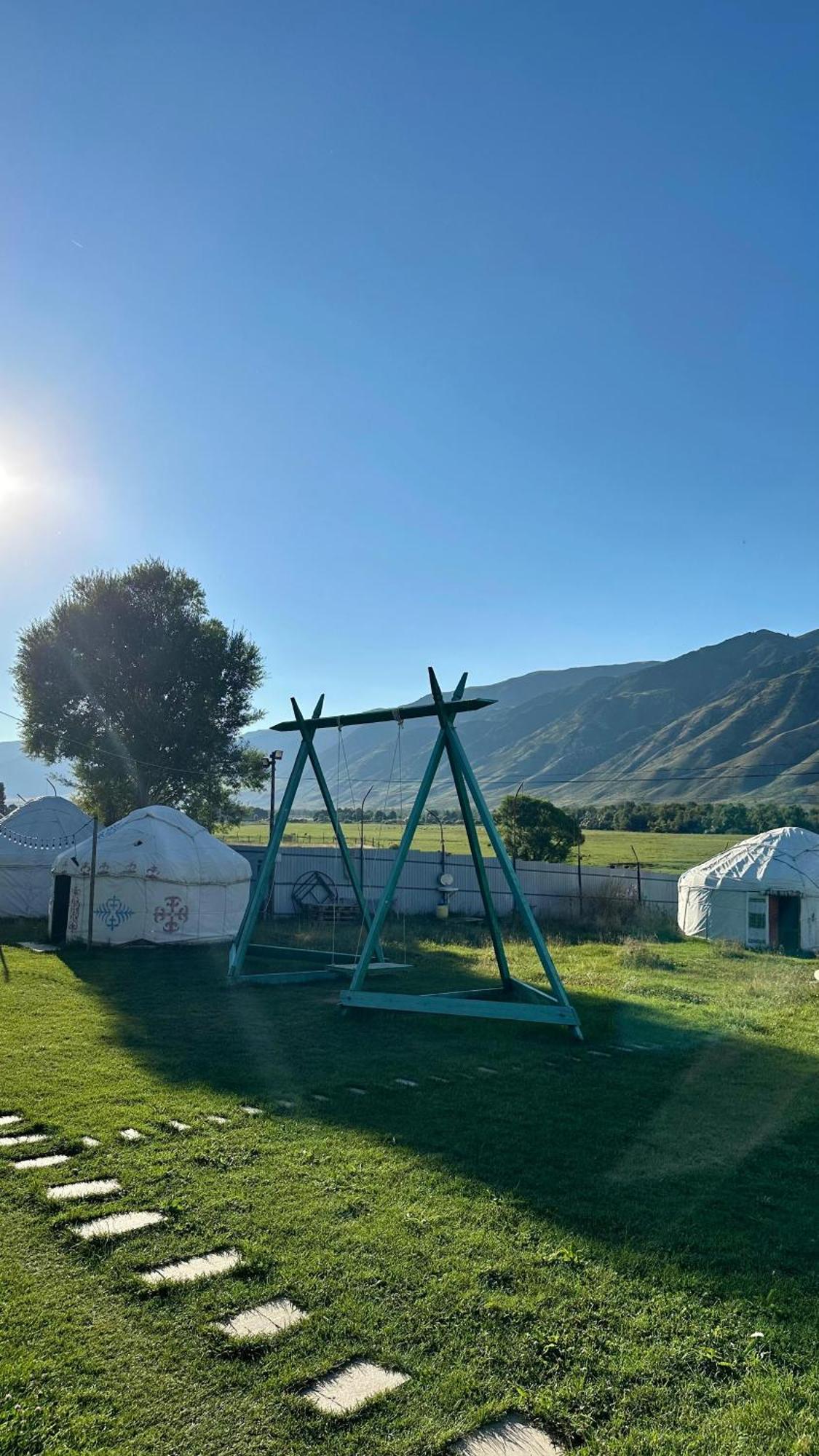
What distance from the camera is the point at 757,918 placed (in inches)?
875

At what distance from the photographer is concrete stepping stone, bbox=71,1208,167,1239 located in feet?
13.6

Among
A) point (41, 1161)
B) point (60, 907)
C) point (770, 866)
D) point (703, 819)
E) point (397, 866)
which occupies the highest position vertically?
point (703, 819)

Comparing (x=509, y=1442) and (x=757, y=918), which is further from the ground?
(x=509, y=1442)

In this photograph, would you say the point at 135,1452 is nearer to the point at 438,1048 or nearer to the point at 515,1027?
the point at 438,1048

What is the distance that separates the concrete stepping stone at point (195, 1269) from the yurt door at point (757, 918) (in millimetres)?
20609

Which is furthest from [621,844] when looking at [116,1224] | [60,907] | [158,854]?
[116,1224]

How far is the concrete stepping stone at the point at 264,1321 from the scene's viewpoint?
3275 mm

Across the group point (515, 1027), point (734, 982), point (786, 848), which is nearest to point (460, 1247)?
point (515, 1027)

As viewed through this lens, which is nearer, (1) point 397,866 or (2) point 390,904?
(1) point 397,866

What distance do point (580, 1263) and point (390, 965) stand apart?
8761 mm

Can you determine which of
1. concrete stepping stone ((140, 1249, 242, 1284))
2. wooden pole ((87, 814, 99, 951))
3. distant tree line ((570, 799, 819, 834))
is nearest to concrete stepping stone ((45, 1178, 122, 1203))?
concrete stepping stone ((140, 1249, 242, 1284))

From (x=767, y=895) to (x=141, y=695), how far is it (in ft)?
68.5

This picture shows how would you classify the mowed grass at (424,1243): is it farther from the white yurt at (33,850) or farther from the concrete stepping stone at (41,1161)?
the white yurt at (33,850)

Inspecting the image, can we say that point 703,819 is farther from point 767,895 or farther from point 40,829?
point 40,829
